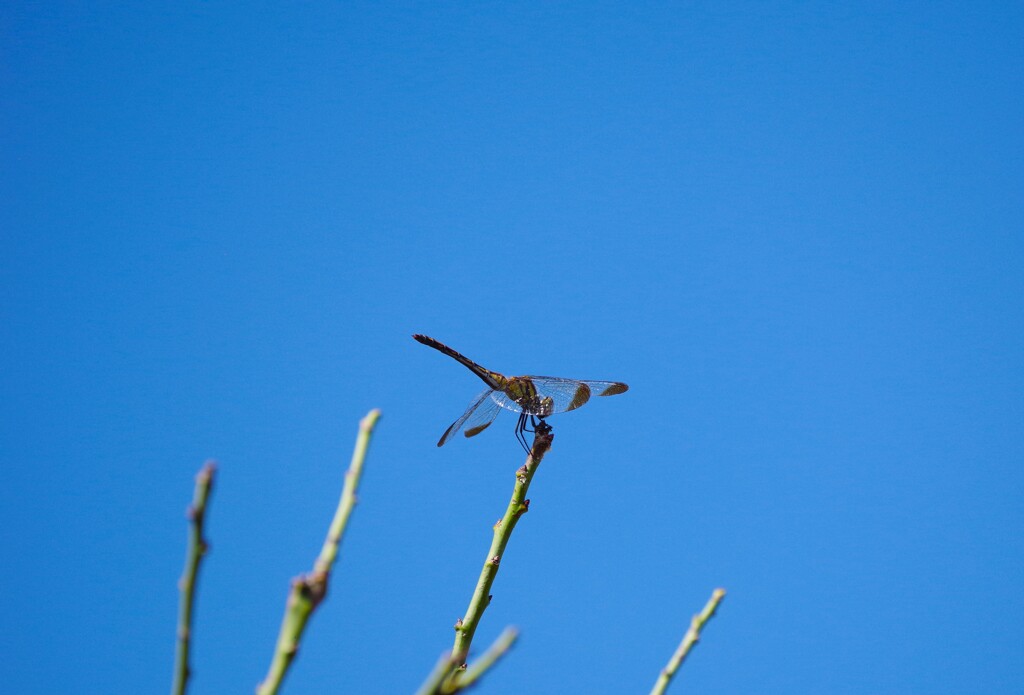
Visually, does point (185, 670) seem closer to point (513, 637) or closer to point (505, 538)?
point (513, 637)

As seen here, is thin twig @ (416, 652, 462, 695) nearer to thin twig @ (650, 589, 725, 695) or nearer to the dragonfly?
thin twig @ (650, 589, 725, 695)

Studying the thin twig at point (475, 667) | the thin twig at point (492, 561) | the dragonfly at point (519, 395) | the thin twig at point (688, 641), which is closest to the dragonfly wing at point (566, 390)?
the dragonfly at point (519, 395)

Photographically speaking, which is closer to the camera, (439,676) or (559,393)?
(439,676)

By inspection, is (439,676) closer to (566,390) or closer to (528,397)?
(528,397)

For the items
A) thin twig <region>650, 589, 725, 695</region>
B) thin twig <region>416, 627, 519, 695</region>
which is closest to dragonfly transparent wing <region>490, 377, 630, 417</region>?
thin twig <region>650, 589, 725, 695</region>

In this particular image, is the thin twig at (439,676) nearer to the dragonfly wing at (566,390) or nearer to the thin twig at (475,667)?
the thin twig at (475,667)

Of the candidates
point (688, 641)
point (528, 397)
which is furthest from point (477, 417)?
point (688, 641)

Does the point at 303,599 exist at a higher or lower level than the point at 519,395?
lower
